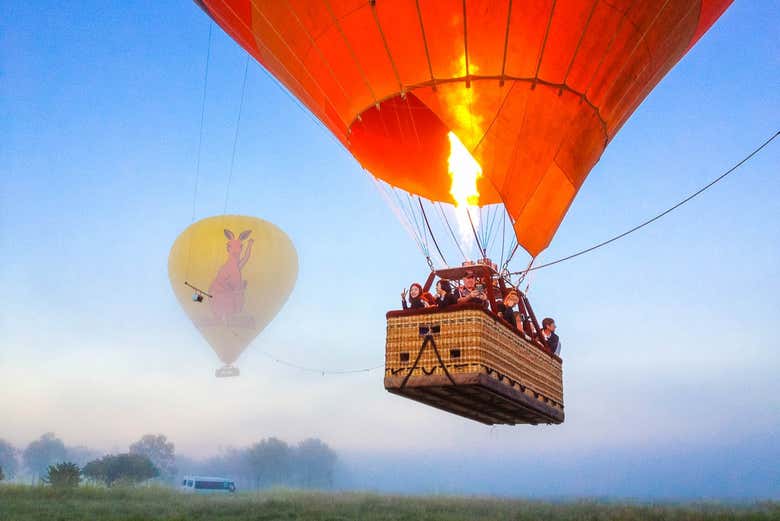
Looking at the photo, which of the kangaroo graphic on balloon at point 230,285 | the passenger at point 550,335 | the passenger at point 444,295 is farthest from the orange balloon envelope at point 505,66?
the kangaroo graphic on balloon at point 230,285

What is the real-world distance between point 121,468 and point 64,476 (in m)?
18.5

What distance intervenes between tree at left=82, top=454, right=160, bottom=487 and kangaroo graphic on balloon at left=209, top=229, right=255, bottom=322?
2045 cm

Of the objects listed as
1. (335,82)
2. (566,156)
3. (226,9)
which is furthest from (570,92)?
(226,9)

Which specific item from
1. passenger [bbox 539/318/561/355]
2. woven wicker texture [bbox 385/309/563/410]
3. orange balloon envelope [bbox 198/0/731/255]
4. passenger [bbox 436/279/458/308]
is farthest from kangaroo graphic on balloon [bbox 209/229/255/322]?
woven wicker texture [bbox 385/309/563/410]

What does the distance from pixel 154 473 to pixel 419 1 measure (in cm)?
4126

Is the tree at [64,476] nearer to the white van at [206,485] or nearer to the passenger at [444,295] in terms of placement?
the white van at [206,485]

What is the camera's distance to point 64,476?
75.5ft

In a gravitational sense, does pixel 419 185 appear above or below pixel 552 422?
above

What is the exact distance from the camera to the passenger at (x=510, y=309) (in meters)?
6.39

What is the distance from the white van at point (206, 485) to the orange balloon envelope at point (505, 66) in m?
26.1

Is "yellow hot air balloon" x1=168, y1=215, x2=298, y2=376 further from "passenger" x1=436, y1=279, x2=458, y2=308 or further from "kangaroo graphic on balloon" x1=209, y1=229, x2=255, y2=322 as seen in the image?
"passenger" x1=436, y1=279, x2=458, y2=308

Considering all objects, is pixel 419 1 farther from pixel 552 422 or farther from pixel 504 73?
pixel 552 422

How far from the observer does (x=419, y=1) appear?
6.29m

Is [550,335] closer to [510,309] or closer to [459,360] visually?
[510,309]
